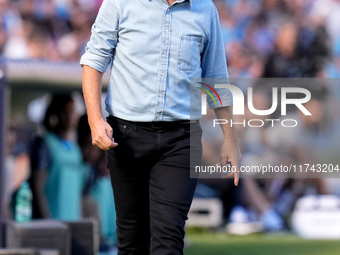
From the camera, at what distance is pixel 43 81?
6199 mm

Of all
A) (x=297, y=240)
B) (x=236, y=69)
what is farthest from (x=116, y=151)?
(x=236, y=69)

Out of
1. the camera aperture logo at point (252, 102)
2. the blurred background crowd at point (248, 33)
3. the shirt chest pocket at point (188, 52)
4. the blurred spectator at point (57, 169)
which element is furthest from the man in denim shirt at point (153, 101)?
the blurred background crowd at point (248, 33)

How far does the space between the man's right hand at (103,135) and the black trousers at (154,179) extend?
0.39 ft

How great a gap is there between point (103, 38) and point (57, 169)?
3518mm

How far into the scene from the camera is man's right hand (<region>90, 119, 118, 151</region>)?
8.83 ft

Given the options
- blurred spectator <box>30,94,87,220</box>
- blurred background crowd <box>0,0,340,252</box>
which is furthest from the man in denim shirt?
blurred spectator <box>30,94,87,220</box>

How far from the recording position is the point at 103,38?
9.29 feet

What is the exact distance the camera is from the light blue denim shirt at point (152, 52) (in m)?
2.78

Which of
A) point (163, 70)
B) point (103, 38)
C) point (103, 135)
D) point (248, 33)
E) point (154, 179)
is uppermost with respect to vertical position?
point (248, 33)

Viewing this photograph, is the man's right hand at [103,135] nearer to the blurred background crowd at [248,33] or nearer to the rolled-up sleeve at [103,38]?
the rolled-up sleeve at [103,38]

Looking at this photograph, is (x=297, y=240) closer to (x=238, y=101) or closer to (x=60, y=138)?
(x=60, y=138)

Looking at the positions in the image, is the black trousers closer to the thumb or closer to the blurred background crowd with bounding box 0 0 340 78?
the thumb

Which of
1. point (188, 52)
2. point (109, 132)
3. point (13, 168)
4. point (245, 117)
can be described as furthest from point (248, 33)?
point (109, 132)

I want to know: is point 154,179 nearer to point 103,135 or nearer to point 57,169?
point 103,135
